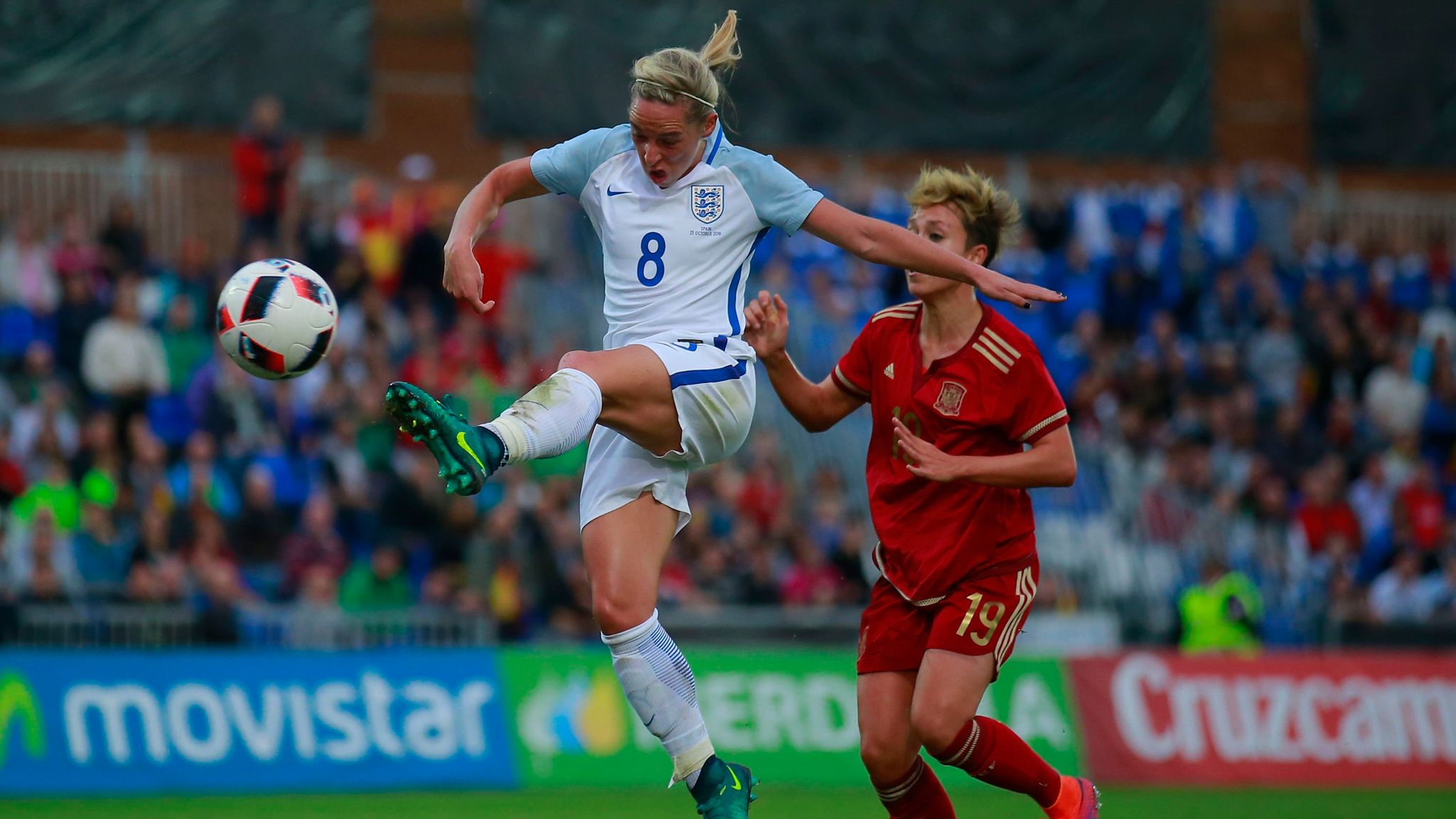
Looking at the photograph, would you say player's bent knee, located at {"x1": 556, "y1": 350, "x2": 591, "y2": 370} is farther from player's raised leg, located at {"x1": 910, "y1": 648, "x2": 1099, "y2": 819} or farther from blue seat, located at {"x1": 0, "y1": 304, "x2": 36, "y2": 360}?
blue seat, located at {"x1": 0, "y1": 304, "x2": 36, "y2": 360}

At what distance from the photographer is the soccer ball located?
21.8ft

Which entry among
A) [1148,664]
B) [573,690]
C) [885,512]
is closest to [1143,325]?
[1148,664]

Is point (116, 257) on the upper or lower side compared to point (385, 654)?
upper

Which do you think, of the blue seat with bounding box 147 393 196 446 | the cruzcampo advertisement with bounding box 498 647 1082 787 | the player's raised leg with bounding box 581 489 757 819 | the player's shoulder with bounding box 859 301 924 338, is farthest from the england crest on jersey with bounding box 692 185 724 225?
the blue seat with bounding box 147 393 196 446

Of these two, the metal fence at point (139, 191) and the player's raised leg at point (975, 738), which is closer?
the player's raised leg at point (975, 738)

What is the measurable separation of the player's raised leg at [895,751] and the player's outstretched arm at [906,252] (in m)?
1.53

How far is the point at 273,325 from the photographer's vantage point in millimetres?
6652

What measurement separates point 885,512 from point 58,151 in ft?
48.2

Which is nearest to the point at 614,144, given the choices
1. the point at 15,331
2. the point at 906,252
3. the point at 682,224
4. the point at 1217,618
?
the point at 682,224

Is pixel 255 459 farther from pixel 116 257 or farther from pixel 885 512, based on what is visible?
pixel 885 512

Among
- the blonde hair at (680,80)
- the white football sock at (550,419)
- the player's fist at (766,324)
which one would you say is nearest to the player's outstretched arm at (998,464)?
the player's fist at (766,324)

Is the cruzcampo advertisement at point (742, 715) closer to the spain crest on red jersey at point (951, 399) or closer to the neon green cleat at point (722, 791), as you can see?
the neon green cleat at point (722, 791)

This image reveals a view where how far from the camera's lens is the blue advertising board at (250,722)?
11.1m

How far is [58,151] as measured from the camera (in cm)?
1911
